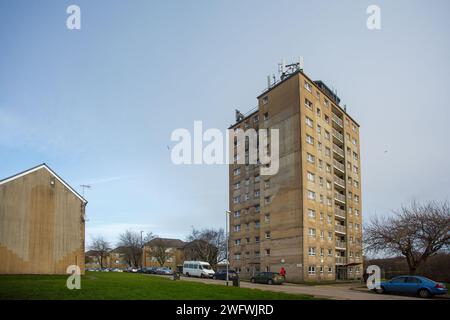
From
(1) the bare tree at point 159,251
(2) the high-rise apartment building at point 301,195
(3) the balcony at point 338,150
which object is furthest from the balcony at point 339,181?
(1) the bare tree at point 159,251

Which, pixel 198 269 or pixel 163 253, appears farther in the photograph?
pixel 163 253

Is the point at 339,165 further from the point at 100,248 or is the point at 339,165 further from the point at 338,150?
the point at 100,248

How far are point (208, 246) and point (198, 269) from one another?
39.9 meters

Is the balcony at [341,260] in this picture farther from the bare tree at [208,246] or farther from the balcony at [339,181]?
the bare tree at [208,246]

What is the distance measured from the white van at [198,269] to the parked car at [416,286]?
2730cm

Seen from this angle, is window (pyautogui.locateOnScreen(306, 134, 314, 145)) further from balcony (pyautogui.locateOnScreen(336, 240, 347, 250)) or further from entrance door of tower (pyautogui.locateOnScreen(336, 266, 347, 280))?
entrance door of tower (pyautogui.locateOnScreen(336, 266, 347, 280))

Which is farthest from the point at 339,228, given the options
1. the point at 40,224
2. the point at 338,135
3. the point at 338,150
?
the point at 40,224

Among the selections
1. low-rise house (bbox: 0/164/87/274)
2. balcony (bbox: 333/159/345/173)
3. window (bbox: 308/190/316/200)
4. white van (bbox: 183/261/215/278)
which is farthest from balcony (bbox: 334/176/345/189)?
low-rise house (bbox: 0/164/87/274)

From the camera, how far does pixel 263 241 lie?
2218 inches

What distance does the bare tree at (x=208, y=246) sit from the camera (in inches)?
3546

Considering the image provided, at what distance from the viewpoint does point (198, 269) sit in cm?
5231

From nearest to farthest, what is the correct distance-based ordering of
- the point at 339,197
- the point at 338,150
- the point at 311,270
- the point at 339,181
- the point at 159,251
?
1. the point at 311,270
2. the point at 339,197
3. the point at 339,181
4. the point at 338,150
5. the point at 159,251

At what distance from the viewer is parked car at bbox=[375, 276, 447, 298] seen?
24672 mm
